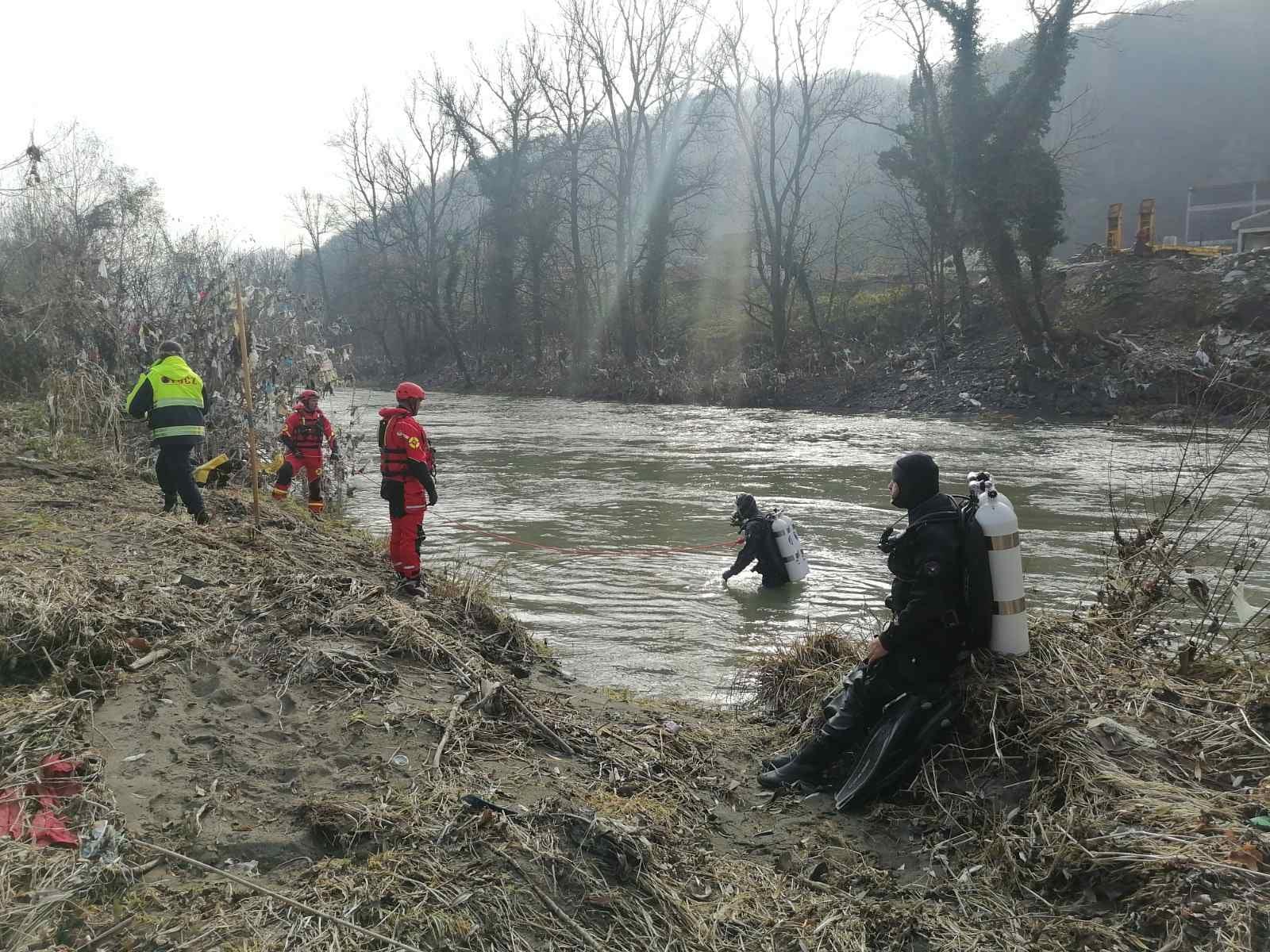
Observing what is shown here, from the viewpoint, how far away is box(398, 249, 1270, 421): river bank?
23312mm

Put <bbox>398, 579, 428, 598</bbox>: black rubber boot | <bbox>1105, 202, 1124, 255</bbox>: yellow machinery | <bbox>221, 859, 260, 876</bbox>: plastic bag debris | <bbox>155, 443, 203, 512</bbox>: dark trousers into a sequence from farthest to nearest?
<bbox>1105, 202, 1124, 255</bbox>: yellow machinery → <bbox>155, 443, 203, 512</bbox>: dark trousers → <bbox>398, 579, 428, 598</bbox>: black rubber boot → <bbox>221, 859, 260, 876</bbox>: plastic bag debris

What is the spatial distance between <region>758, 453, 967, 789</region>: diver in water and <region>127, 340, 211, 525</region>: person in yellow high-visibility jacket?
6.35 meters

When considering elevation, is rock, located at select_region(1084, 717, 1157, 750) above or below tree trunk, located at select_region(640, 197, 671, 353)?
below

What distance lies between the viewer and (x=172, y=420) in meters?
8.33

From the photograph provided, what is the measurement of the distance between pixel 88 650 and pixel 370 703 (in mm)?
1312

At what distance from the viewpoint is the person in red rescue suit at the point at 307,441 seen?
11203 mm

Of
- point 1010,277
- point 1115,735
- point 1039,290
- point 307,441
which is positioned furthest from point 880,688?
point 1039,290

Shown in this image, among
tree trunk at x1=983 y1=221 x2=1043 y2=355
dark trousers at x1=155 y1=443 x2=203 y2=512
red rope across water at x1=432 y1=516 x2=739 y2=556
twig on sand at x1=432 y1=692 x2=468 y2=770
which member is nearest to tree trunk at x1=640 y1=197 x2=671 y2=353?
tree trunk at x1=983 y1=221 x2=1043 y2=355

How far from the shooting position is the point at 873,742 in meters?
4.18

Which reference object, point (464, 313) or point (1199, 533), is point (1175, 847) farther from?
point (464, 313)

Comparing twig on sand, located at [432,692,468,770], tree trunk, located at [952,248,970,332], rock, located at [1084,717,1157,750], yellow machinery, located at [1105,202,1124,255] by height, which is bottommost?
twig on sand, located at [432,692,468,770]

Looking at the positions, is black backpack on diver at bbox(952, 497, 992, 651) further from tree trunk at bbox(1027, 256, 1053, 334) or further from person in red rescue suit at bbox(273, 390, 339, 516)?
tree trunk at bbox(1027, 256, 1053, 334)

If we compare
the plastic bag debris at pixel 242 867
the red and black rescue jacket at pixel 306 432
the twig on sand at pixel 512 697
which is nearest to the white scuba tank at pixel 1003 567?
the twig on sand at pixel 512 697

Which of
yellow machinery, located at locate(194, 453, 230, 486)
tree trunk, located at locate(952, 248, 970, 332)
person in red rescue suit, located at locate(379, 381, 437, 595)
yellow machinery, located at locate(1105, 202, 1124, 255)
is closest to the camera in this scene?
person in red rescue suit, located at locate(379, 381, 437, 595)
